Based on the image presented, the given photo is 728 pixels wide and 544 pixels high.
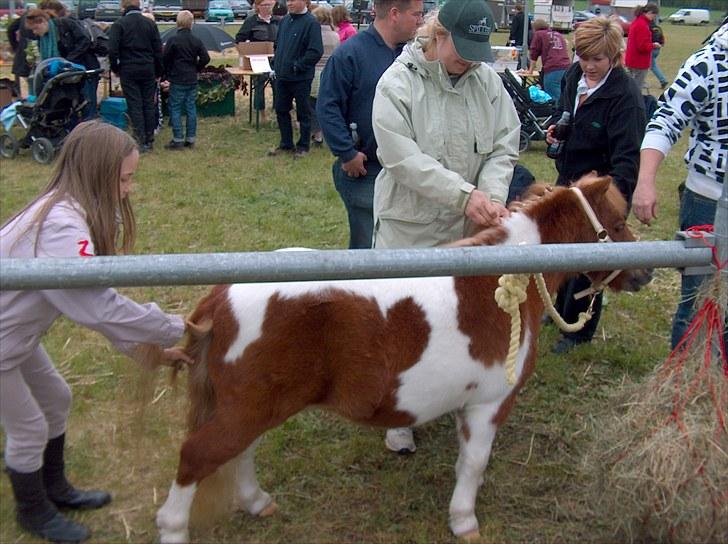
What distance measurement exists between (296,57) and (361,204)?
212 inches

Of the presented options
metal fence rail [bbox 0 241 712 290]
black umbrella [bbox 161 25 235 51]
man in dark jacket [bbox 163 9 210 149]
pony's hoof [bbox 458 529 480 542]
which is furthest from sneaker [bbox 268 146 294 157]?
metal fence rail [bbox 0 241 712 290]

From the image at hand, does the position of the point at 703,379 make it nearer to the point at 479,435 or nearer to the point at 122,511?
the point at 479,435

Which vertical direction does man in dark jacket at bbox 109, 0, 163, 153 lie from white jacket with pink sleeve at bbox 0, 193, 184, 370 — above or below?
below

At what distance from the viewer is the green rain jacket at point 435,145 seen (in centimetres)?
308

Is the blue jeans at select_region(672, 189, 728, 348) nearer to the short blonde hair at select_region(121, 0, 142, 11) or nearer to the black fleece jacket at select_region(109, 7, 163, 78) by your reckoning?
the black fleece jacket at select_region(109, 7, 163, 78)

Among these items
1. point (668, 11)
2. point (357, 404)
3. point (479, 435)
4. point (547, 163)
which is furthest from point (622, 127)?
point (668, 11)

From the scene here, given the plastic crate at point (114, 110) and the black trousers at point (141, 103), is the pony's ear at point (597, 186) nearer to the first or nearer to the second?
the black trousers at point (141, 103)

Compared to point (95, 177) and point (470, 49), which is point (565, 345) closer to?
point (470, 49)

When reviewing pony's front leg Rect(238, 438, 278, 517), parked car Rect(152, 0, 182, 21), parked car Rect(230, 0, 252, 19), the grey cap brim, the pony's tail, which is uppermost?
the grey cap brim

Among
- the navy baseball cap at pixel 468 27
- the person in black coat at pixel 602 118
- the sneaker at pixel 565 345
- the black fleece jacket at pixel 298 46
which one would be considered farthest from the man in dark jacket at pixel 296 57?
the navy baseball cap at pixel 468 27

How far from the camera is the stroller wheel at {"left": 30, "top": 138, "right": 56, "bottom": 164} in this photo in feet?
30.5

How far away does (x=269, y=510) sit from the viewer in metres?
3.24

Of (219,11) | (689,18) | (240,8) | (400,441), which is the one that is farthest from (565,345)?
(689,18)

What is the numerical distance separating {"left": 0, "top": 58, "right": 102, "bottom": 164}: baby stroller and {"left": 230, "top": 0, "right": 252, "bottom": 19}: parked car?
25.8 meters
